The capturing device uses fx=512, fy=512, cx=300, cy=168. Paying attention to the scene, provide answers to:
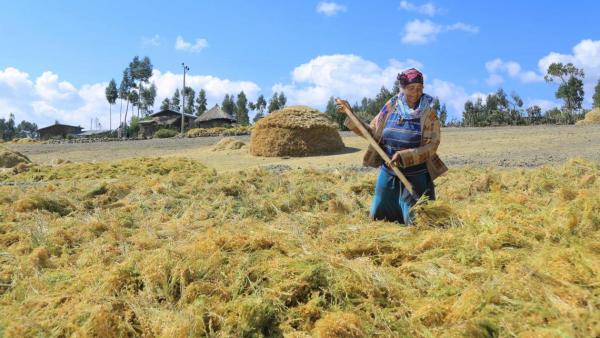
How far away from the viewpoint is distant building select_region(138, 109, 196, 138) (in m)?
55.7

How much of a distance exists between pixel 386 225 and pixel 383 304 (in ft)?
4.60

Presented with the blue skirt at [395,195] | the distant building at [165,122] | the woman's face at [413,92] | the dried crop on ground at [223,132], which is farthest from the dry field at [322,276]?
the distant building at [165,122]

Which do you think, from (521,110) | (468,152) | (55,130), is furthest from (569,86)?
(55,130)

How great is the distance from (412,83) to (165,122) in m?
54.9

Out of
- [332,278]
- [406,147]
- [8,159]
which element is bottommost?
[332,278]

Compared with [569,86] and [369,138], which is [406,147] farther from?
[569,86]

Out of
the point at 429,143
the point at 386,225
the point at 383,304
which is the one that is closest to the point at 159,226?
the point at 386,225

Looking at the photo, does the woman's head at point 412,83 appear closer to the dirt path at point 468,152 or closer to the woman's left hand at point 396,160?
the woman's left hand at point 396,160

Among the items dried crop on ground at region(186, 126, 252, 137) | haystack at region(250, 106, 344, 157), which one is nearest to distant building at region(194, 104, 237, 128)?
dried crop on ground at region(186, 126, 252, 137)

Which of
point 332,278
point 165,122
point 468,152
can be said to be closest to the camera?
point 332,278

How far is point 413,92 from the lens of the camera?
405 cm

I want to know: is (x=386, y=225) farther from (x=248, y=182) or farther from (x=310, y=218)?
(x=248, y=182)

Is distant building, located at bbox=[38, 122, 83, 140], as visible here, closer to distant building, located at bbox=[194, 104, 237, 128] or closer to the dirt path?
distant building, located at bbox=[194, 104, 237, 128]

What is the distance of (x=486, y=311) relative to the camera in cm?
233
